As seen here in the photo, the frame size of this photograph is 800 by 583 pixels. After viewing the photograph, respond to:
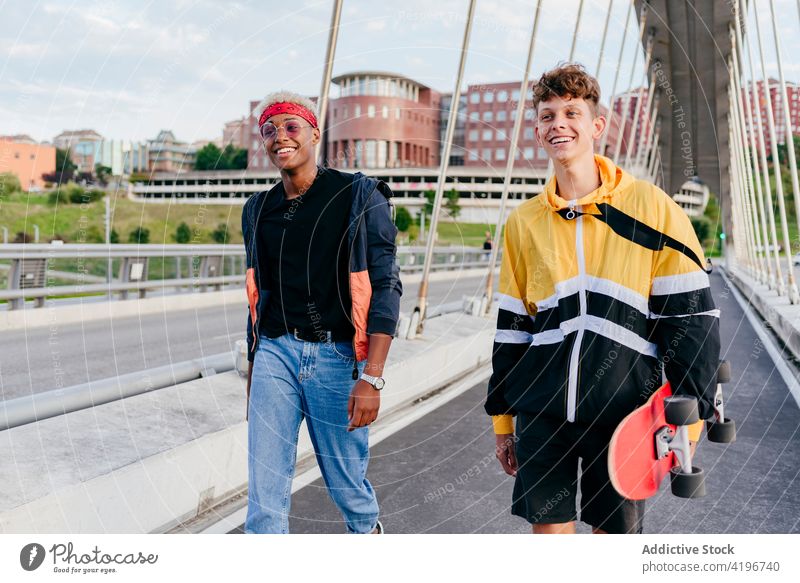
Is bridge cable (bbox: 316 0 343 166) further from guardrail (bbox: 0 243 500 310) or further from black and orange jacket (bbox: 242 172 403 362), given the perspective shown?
guardrail (bbox: 0 243 500 310)

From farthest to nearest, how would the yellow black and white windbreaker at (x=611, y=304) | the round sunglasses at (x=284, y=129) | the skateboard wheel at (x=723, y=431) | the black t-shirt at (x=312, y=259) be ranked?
the round sunglasses at (x=284, y=129)
the black t-shirt at (x=312, y=259)
the skateboard wheel at (x=723, y=431)
the yellow black and white windbreaker at (x=611, y=304)

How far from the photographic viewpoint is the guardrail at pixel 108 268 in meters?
13.6

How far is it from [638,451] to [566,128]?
985 mm

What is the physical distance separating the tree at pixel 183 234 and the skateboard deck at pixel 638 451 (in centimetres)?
6046

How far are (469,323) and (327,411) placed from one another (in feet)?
28.3

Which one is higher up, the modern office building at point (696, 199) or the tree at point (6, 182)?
the modern office building at point (696, 199)

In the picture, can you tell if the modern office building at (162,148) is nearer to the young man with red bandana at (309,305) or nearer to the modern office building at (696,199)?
the young man with red bandana at (309,305)

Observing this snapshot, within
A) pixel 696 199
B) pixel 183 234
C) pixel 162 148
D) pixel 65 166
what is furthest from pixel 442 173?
pixel 696 199

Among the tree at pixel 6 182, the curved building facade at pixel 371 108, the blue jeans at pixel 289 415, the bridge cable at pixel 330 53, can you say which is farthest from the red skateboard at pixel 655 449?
the tree at pixel 6 182

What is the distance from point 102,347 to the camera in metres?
12.5

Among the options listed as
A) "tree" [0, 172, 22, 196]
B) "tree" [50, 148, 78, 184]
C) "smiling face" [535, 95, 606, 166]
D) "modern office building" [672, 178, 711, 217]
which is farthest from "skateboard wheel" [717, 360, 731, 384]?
"modern office building" [672, 178, 711, 217]

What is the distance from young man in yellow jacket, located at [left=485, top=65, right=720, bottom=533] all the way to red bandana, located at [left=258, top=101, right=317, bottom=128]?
1.01 m
